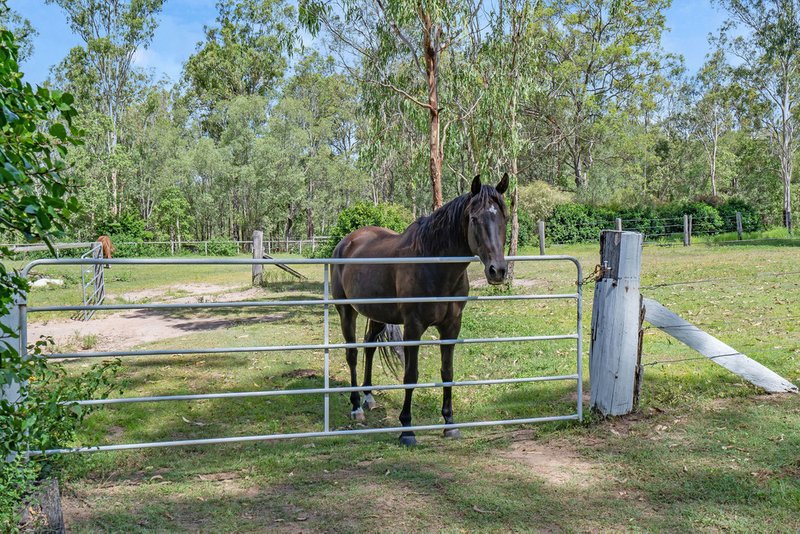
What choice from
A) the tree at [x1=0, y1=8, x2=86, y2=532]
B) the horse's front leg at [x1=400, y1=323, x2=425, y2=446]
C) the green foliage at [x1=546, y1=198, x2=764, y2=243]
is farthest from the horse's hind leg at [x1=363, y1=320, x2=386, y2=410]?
the green foliage at [x1=546, y1=198, x2=764, y2=243]

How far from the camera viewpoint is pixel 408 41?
39.9 ft

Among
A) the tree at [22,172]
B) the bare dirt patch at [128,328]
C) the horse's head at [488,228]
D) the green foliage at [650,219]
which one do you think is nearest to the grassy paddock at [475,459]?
the tree at [22,172]

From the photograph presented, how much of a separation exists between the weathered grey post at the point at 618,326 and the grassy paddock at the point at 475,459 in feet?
0.60

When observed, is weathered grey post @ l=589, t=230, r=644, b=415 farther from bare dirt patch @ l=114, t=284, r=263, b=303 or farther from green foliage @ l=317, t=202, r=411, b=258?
green foliage @ l=317, t=202, r=411, b=258

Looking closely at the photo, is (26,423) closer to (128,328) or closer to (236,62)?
(128,328)

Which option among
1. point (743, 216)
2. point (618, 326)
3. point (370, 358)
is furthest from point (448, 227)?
point (743, 216)

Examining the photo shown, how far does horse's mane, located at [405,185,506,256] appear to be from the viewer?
4.05m

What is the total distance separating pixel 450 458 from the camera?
148 inches

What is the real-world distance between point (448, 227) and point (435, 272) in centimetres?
34

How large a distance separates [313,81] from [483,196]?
44574mm

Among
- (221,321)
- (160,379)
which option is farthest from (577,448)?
(221,321)

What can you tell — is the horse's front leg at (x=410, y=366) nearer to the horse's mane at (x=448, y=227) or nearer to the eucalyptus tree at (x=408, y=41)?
the horse's mane at (x=448, y=227)

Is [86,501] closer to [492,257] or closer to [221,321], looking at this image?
[492,257]

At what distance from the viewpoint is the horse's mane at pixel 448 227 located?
4.05m
